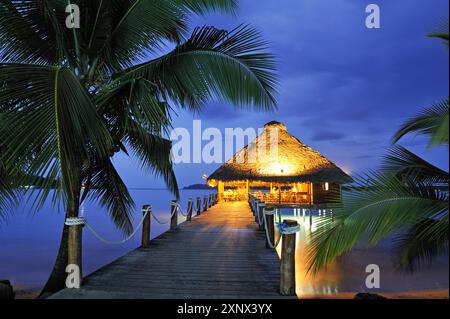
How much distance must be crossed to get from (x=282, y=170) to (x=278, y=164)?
1.44 ft

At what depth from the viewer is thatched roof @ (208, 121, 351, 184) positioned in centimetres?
1842

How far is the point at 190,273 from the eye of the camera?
14.9 feet

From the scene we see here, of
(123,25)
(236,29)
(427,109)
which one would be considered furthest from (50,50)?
(427,109)

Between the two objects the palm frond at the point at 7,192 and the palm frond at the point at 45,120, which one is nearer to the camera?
the palm frond at the point at 45,120

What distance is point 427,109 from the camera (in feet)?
11.7

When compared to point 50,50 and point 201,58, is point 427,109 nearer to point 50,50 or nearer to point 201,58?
point 201,58

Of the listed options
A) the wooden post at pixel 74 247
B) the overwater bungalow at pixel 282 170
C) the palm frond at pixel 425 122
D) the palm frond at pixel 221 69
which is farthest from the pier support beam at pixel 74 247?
the overwater bungalow at pixel 282 170

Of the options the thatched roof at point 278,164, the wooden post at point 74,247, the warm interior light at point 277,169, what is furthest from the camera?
the warm interior light at point 277,169

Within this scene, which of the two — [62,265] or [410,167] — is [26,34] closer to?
[62,265]

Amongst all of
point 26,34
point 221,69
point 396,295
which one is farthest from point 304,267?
point 26,34

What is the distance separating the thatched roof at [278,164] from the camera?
18.4 m

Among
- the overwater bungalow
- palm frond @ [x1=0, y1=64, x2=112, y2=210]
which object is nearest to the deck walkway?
palm frond @ [x1=0, y1=64, x2=112, y2=210]

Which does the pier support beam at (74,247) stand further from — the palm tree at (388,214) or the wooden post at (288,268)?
the palm tree at (388,214)

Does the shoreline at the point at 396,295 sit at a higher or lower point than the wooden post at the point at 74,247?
lower
